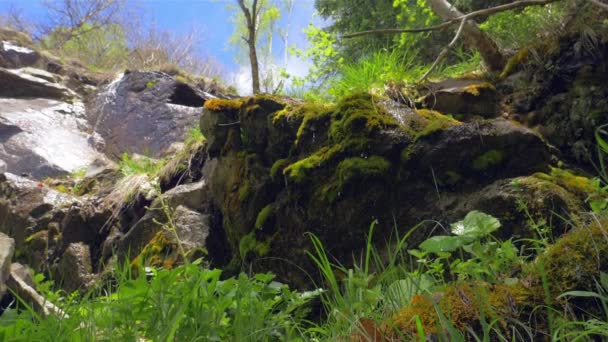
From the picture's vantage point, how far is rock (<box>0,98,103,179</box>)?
9.53 metres

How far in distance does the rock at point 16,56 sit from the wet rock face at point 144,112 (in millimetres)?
2797

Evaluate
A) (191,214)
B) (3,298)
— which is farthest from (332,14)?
(3,298)

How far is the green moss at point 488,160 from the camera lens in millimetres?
3463

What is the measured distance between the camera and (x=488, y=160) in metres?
3.47

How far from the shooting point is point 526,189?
3.10 m

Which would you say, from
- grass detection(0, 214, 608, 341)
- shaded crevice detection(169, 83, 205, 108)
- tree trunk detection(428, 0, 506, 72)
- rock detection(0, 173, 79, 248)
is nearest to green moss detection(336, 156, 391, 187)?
grass detection(0, 214, 608, 341)

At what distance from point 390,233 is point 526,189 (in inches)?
33.6

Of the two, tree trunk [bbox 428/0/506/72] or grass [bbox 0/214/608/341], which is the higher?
tree trunk [bbox 428/0/506/72]

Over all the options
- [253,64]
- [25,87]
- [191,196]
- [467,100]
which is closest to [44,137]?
[25,87]

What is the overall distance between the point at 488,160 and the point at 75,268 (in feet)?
13.8

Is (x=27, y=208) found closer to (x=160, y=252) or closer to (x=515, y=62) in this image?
(x=160, y=252)

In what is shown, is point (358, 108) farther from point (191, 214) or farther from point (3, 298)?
point (3, 298)

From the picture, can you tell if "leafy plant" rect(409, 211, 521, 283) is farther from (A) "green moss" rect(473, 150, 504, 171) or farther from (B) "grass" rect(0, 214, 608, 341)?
(A) "green moss" rect(473, 150, 504, 171)

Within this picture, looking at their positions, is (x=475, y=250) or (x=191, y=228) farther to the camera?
(x=191, y=228)
